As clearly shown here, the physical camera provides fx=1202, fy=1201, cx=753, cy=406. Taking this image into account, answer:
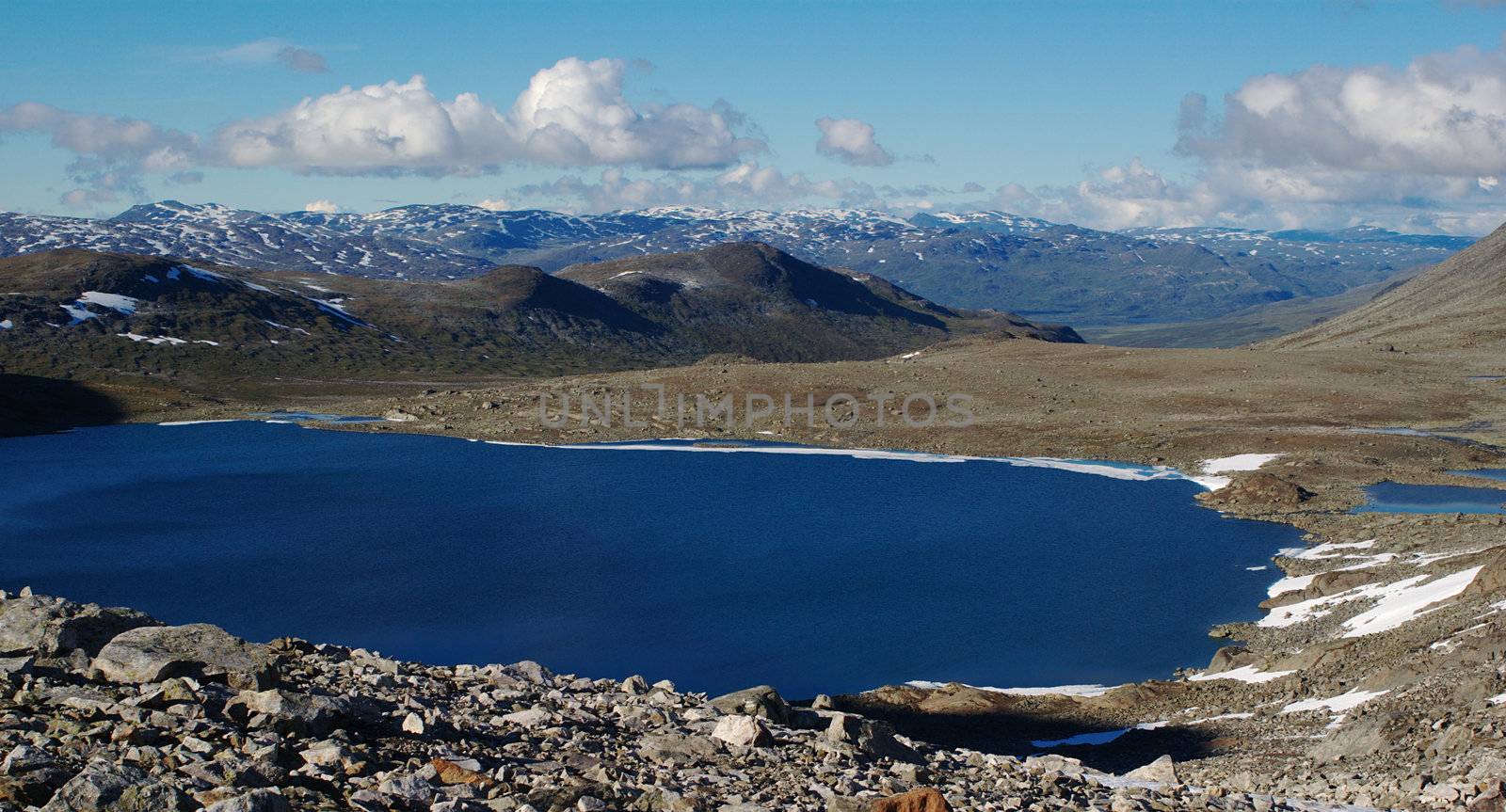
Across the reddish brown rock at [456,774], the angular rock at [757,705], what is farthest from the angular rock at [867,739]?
the reddish brown rock at [456,774]

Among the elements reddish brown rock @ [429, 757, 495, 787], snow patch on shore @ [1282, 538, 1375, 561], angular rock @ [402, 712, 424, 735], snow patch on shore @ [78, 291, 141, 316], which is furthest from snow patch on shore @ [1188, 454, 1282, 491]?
snow patch on shore @ [78, 291, 141, 316]

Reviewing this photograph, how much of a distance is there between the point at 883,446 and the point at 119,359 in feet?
405

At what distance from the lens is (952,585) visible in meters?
54.4

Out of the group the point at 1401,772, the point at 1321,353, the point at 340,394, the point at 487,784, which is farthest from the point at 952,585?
the point at 340,394

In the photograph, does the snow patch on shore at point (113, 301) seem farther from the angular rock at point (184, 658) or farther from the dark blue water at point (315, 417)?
the angular rock at point (184, 658)

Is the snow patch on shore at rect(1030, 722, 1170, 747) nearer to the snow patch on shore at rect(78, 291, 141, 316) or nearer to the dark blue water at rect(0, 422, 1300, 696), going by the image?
the dark blue water at rect(0, 422, 1300, 696)

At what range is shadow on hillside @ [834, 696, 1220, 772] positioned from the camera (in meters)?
29.4

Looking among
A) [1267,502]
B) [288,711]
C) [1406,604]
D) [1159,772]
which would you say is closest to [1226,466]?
[1267,502]

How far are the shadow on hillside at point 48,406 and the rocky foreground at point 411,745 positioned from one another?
10790 cm

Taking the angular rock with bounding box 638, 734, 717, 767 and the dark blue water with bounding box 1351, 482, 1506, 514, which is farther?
the dark blue water with bounding box 1351, 482, 1506, 514

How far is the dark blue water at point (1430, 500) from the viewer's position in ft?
219

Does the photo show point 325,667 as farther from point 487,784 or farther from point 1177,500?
point 1177,500

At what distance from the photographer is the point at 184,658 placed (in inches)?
753

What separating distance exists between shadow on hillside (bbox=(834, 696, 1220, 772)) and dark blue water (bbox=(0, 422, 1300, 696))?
5.21 metres
